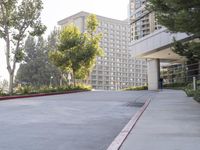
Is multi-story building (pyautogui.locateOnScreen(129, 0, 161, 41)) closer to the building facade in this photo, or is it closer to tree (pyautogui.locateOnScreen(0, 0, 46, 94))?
the building facade

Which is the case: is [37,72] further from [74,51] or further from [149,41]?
[74,51]

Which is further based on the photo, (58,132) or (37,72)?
(37,72)

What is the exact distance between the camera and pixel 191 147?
682 cm

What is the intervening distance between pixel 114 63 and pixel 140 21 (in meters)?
118

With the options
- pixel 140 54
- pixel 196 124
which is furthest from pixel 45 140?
pixel 140 54

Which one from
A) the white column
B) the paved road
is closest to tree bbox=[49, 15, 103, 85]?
the white column

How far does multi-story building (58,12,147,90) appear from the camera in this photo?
15912 centimetres

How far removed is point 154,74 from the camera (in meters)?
52.0

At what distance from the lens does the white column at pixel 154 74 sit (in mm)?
51531

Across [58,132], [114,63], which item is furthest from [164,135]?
[114,63]

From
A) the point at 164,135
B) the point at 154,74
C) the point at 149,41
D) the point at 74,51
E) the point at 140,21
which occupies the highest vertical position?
the point at 140,21

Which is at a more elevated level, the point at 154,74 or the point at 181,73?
the point at 181,73

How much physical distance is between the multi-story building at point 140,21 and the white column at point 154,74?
4625 millimetres

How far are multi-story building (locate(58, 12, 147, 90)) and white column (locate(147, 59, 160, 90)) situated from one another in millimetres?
101874
